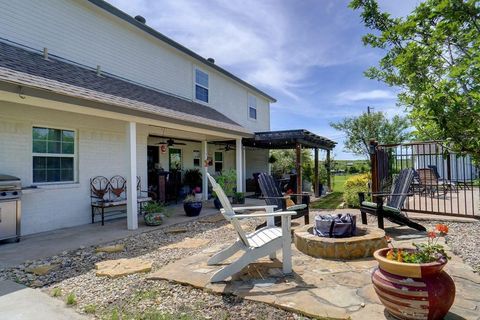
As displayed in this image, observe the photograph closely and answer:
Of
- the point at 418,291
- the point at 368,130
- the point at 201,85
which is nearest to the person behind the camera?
the point at 418,291

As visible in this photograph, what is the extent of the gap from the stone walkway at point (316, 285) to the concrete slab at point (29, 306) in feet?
3.33

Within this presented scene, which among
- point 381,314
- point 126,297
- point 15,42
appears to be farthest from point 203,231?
point 15,42

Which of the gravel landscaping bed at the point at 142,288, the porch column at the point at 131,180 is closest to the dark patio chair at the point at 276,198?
the gravel landscaping bed at the point at 142,288

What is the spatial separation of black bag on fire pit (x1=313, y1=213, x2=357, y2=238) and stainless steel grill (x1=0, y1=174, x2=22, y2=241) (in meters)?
5.68

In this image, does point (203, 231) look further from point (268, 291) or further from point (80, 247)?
point (268, 291)

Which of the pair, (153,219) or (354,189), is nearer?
(153,219)

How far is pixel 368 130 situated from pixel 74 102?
18.8m

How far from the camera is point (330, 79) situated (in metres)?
16.0

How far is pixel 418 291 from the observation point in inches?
92.2

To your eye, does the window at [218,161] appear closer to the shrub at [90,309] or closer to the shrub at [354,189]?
the shrub at [354,189]

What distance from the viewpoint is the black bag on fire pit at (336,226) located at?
4.64 metres

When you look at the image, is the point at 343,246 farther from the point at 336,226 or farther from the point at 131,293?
the point at 131,293

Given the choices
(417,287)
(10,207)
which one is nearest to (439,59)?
(417,287)

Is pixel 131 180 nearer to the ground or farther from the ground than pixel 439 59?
nearer to the ground
